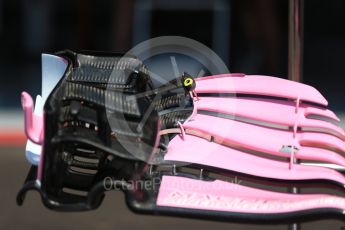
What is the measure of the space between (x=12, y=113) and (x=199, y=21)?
111 inches

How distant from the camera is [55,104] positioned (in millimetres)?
1506

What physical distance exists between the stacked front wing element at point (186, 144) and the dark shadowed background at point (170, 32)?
4.15 meters

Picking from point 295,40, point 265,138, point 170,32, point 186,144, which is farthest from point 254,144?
point 170,32

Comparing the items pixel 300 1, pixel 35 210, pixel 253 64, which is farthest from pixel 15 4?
pixel 300 1

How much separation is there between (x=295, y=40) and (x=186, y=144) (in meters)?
0.55

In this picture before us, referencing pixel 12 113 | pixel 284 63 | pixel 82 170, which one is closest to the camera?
pixel 82 170

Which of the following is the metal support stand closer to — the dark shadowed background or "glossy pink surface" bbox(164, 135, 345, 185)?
"glossy pink surface" bbox(164, 135, 345, 185)

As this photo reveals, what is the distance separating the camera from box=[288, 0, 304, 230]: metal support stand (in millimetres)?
1995

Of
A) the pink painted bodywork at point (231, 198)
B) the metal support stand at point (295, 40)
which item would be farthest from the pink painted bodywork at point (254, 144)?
the metal support stand at point (295, 40)

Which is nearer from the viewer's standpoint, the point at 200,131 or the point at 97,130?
the point at 97,130

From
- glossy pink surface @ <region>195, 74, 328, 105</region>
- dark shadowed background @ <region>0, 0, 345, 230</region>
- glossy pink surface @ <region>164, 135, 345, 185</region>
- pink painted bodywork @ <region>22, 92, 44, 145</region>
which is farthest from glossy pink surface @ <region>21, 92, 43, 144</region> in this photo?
dark shadowed background @ <region>0, 0, 345, 230</region>

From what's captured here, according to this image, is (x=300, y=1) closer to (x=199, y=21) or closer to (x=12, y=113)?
(x=12, y=113)

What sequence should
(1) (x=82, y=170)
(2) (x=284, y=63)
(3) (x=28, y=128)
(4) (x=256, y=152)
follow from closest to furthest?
(3) (x=28, y=128), (4) (x=256, y=152), (1) (x=82, y=170), (2) (x=284, y=63)

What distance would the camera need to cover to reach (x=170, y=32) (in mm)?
8492
